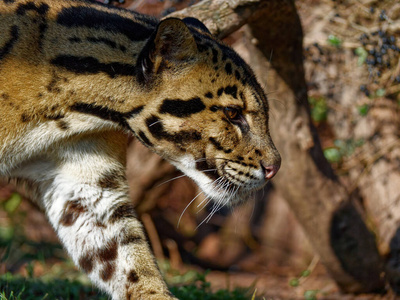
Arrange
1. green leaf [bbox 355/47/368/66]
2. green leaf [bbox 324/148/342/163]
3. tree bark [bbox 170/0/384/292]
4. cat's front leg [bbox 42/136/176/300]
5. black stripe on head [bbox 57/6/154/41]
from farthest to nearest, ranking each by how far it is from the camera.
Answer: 1. green leaf [bbox 324/148/342/163]
2. green leaf [bbox 355/47/368/66]
3. tree bark [bbox 170/0/384/292]
4. cat's front leg [bbox 42/136/176/300]
5. black stripe on head [bbox 57/6/154/41]

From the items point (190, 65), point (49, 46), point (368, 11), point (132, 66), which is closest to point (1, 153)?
point (49, 46)

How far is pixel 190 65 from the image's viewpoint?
140 inches

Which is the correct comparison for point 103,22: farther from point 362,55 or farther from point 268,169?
point 362,55

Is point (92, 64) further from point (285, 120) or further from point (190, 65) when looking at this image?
point (285, 120)

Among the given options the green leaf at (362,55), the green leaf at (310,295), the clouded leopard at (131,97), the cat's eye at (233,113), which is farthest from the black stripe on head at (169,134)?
the green leaf at (310,295)

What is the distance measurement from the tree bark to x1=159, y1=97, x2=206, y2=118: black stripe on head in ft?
5.81

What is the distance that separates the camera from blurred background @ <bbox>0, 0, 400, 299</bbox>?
6293 millimetres

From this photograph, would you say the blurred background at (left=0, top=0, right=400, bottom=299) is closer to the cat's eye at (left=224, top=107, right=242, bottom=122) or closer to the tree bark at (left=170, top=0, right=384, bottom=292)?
the tree bark at (left=170, top=0, right=384, bottom=292)

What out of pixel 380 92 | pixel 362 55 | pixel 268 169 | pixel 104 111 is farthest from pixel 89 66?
pixel 380 92

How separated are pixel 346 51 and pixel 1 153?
4942mm

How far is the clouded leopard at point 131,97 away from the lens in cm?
354

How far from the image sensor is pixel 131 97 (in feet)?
11.8

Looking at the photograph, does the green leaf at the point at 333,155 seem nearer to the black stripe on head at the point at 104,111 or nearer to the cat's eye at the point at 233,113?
the cat's eye at the point at 233,113

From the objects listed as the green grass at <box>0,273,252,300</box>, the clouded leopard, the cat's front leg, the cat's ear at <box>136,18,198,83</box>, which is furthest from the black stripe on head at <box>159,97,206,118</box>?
the green grass at <box>0,273,252,300</box>
